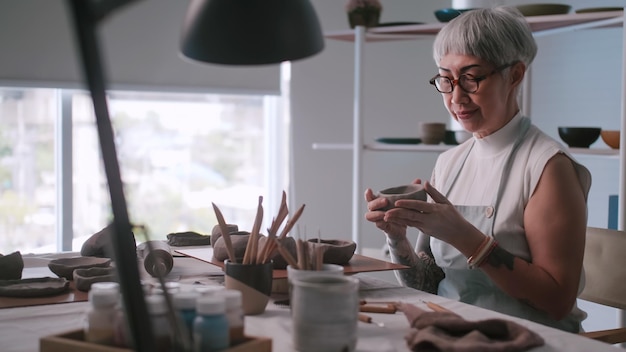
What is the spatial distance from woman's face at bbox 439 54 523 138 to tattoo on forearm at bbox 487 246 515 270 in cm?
41

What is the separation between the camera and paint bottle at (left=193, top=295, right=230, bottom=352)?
90 cm

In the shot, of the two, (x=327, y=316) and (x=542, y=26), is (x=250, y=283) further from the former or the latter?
(x=542, y=26)

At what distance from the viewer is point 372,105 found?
404cm

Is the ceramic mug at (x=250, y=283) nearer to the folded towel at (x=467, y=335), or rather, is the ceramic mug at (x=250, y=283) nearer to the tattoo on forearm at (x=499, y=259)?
the folded towel at (x=467, y=335)

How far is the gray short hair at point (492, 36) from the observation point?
1768 mm

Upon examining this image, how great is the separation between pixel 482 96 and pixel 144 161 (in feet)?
7.16

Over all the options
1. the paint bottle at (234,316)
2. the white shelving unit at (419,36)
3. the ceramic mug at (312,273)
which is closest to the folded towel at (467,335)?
the ceramic mug at (312,273)

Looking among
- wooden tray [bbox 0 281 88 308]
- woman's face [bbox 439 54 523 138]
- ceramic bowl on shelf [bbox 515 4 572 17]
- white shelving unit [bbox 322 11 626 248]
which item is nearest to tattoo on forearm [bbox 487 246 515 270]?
woman's face [bbox 439 54 523 138]

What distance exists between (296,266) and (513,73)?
928 millimetres

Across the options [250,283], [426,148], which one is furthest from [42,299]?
[426,148]

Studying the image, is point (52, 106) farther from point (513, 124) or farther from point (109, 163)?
point (109, 163)

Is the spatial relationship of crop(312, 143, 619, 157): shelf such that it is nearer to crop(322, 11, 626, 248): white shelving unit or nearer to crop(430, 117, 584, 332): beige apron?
crop(322, 11, 626, 248): white shelving unit

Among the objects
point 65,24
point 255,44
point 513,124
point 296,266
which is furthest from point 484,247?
point 65,24

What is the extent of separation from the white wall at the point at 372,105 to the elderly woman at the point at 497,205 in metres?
1.78
